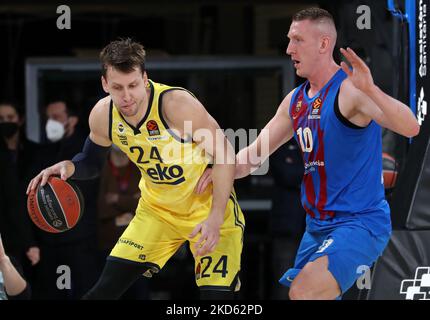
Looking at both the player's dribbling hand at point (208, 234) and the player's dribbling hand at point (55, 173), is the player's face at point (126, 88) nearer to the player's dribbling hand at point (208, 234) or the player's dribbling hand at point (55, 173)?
the player's dribbling hand at point (55, 173)

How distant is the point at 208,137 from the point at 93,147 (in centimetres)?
77

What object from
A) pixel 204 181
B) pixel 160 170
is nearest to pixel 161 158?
pixel 160 170

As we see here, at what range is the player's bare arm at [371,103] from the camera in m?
5.04

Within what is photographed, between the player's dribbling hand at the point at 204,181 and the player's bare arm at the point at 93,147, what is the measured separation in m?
0.63

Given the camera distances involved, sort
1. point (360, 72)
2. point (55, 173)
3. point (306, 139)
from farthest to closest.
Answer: point (55, 173)
point (306, 139)
point (360, 72)

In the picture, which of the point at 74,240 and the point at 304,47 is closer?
the point at 304,47

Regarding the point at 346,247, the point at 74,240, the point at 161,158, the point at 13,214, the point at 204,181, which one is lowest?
the point at 74,240

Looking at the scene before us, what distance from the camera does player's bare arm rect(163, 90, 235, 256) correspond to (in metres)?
5.68

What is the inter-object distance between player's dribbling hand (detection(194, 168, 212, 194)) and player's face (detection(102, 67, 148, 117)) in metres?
0.59

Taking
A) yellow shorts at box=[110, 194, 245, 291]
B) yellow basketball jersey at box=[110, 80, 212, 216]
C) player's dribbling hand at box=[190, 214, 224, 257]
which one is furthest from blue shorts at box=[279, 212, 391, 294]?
yellow basketball jersey at box=[110, 80, 212, 216]

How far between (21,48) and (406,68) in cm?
525

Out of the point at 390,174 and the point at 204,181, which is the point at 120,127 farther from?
the point at 390,174

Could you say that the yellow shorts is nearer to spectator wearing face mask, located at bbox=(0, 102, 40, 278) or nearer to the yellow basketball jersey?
the yellow basketball jersey

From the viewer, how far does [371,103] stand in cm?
526
